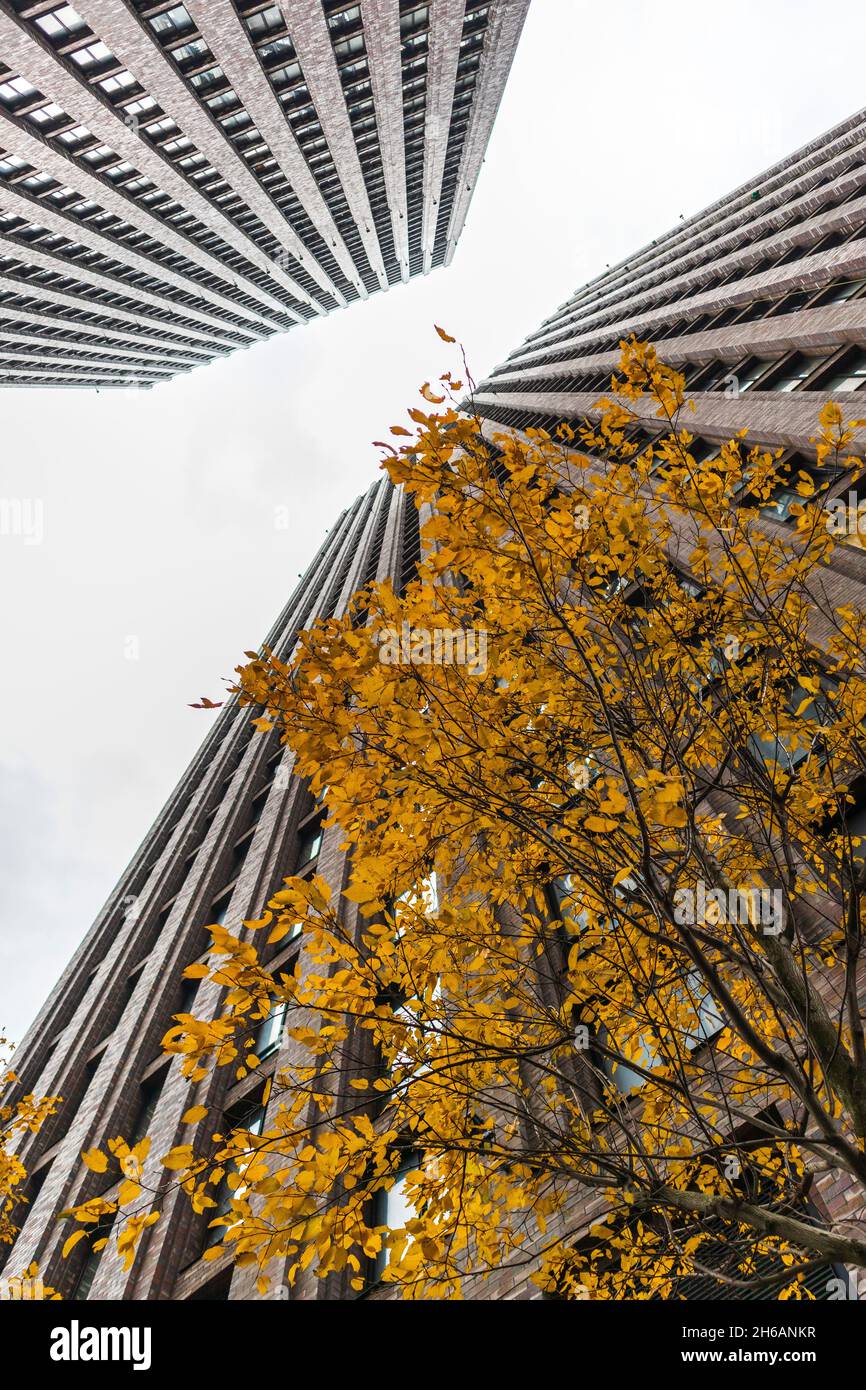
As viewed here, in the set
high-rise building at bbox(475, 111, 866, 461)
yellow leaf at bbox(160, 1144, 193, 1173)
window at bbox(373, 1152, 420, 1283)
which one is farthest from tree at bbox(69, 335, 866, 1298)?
high-rise building at bbox(475, 111, 866, 461)

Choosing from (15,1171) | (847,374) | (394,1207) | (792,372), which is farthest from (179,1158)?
(792,372)

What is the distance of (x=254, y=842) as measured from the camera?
22172mm

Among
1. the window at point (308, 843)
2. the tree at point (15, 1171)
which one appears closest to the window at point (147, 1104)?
the tree at point (15, 1171)

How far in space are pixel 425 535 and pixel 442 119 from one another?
162ft

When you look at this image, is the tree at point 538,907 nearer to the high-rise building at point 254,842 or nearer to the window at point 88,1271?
the high-rise building at point 254,842

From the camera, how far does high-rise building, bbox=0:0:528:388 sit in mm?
27688

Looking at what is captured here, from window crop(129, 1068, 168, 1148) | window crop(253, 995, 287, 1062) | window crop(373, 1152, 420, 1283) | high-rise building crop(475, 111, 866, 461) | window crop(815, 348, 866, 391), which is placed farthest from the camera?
high-rise building crop(475, 111, 866, 461)

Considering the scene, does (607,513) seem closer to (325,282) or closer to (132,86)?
(132,86)

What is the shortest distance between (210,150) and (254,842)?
104ft

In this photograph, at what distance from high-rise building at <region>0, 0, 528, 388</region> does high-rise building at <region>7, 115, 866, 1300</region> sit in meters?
16.2

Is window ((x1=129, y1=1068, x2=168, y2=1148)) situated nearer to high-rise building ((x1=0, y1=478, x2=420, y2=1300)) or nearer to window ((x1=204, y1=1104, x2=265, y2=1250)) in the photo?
high-rise building ((x1=0, y1=478, x2=420, y2=1300))

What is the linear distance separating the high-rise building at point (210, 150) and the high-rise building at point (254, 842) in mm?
16174

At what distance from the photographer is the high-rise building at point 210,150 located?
27.7 metres
